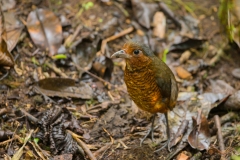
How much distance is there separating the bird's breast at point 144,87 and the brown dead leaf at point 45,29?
5.34ft

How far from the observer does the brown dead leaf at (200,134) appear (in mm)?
4723

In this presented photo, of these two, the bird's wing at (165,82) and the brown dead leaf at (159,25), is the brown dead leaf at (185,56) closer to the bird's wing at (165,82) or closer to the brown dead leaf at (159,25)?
the brown dead leaf at (159,25)

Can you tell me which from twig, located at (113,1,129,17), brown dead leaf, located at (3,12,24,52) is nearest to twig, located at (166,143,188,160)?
brown dead leaf, located at (3,12,24,52)

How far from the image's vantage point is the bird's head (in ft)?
14.0

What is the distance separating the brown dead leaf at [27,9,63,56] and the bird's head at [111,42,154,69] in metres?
1.63

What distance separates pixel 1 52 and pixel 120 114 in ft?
5.51

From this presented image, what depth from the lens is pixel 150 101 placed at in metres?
4.50

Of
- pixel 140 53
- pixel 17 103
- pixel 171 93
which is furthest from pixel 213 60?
pixel 17 103

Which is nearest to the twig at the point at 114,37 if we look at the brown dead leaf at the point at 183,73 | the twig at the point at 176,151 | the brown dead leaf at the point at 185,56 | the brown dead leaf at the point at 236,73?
the brown dead leaf at the point at 185,56

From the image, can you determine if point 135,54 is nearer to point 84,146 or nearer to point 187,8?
point 84,146

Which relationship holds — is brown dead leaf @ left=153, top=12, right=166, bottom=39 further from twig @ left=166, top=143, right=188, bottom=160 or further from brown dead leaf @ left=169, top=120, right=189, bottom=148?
twig @ left=166, top=143, right=188, bottom=160

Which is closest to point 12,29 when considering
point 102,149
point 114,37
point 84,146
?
point 114,37

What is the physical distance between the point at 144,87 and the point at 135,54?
0.39 meters

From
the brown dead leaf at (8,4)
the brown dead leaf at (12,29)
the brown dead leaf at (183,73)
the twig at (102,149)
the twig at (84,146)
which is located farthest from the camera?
the brown dead leaf at (183,73)
